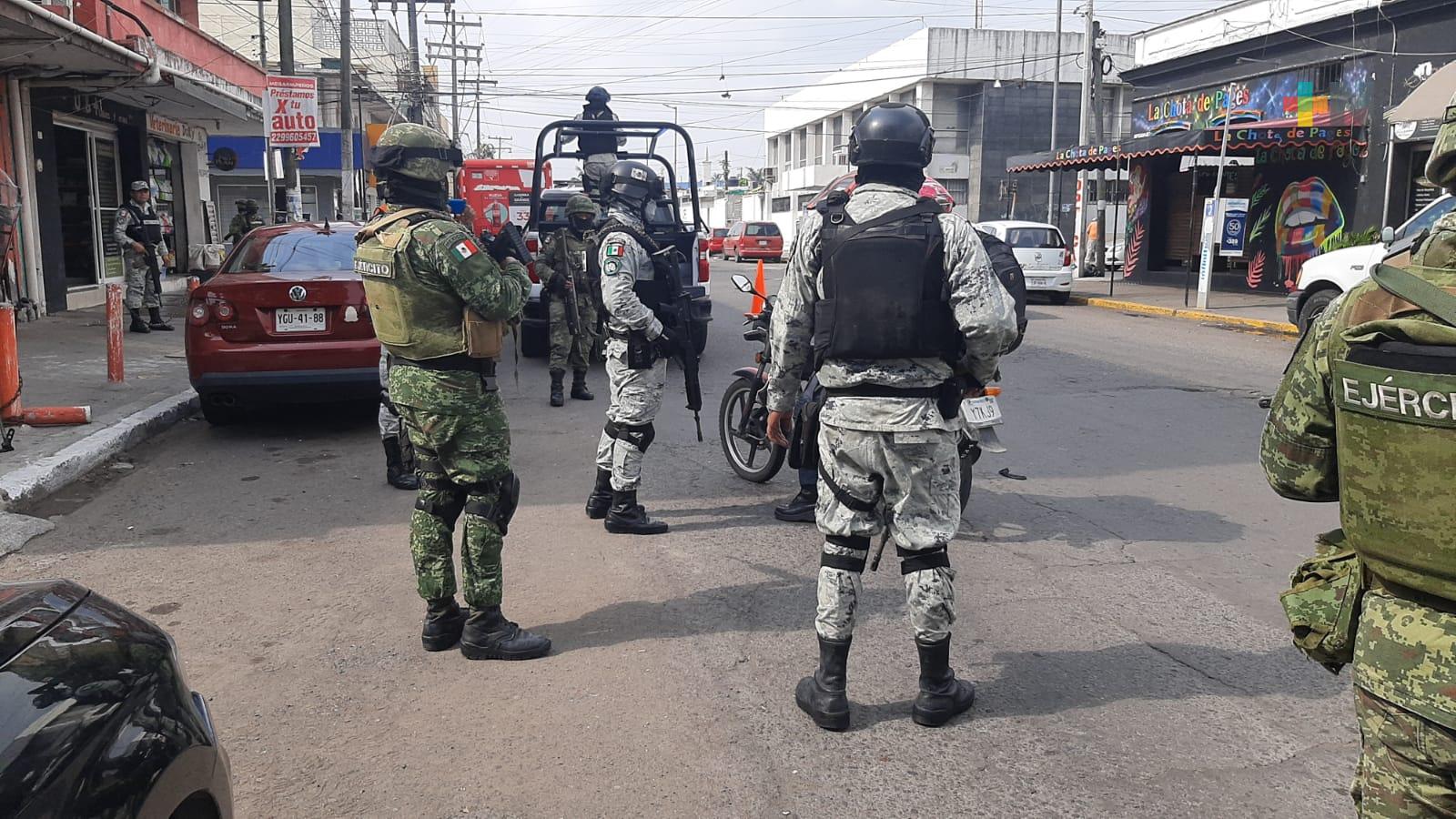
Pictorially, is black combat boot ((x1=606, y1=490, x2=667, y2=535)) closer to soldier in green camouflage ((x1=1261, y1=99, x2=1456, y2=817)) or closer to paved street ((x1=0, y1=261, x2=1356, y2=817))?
paved street ((x1=0, y1=261, x2=1356, y2=817))

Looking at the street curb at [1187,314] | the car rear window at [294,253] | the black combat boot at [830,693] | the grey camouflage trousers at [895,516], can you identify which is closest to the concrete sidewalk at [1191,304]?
the street curb at [1187,314]

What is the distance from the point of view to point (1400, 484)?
1914mm

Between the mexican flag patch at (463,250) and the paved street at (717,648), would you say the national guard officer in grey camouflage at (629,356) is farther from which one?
the mexican flag patch at (463,250)

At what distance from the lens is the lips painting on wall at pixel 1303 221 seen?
66.3 ft

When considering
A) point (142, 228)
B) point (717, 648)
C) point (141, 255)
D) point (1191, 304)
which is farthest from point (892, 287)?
point (1191, 304)

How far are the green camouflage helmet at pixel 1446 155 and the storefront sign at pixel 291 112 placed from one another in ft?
43.9

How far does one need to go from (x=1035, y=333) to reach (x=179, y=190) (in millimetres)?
16791

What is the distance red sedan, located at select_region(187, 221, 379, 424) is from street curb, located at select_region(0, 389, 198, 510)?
1.83 ft

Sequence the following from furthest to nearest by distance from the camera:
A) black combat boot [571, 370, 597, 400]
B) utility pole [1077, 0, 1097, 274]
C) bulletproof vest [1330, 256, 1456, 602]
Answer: utility pole [1077, 0, 1097, 274] < black combat boot [571, 370, 597, 400] < bulletproof vest [1330, 256, 1456, 602]

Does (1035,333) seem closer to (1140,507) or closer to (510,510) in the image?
(1140,507)

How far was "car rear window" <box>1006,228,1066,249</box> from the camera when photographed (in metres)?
20.9

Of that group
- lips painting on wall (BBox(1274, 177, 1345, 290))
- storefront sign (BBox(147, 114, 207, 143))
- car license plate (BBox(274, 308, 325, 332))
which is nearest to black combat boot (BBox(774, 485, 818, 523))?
car license plate (BBox(274, 308, 325, 332))

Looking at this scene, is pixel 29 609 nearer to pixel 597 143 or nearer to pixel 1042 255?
pixel 597 143

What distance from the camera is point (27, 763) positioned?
1685 mm
